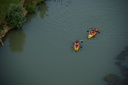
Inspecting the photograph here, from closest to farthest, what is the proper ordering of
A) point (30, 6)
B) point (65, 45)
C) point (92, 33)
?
point (65, 45), point (92, 33), point (30, 6)

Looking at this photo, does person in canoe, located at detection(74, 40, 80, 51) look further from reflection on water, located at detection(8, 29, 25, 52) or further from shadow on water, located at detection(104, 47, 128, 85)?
reflection on water, located at detection(8, 29, 25, 52)

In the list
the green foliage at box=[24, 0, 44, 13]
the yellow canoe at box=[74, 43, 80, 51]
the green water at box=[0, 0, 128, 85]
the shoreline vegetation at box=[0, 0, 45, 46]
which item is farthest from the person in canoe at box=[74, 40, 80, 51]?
the green foliage at box=[24, 0, 44, 13]

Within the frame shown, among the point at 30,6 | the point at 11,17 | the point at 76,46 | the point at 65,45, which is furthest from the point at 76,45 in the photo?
the point at 30,6

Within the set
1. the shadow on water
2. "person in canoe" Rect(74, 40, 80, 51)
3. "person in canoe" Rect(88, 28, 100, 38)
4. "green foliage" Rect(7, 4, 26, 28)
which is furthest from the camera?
"green foliage" Rect(7, 4, 26, 28)

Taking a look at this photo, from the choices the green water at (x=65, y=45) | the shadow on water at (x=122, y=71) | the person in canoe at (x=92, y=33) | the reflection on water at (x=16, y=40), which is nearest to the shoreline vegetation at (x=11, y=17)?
the reflection on water at (x=16, y=40)

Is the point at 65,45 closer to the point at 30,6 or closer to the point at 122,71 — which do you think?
the point at 122,71
